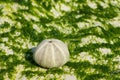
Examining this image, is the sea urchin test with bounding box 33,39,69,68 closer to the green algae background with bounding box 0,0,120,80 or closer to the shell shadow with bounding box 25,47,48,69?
the green algae background with bounding box 0,0,120,80

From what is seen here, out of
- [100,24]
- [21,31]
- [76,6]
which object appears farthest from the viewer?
[76,6]

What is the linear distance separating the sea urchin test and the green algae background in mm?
333

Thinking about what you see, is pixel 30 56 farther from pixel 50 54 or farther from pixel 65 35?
pixel 65 35

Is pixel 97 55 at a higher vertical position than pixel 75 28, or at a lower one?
lower

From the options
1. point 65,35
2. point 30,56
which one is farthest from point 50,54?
point 65,35

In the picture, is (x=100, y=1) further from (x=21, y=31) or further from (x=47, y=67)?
(x=47, y=67)

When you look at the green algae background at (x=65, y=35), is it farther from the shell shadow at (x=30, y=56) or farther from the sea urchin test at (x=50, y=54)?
the sea urchin test at (x=50, y=54)

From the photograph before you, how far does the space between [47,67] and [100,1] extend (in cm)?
511

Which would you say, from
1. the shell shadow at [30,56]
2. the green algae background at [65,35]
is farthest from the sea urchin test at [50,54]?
the shell shadow at [30,56]

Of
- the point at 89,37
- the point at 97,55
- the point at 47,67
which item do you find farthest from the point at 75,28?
the point at 47,67

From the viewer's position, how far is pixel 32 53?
12.2 m

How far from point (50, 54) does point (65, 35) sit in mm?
2373

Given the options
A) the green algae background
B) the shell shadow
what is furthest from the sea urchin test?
the shell shadow

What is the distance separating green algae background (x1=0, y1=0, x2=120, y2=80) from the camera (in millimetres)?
11438
